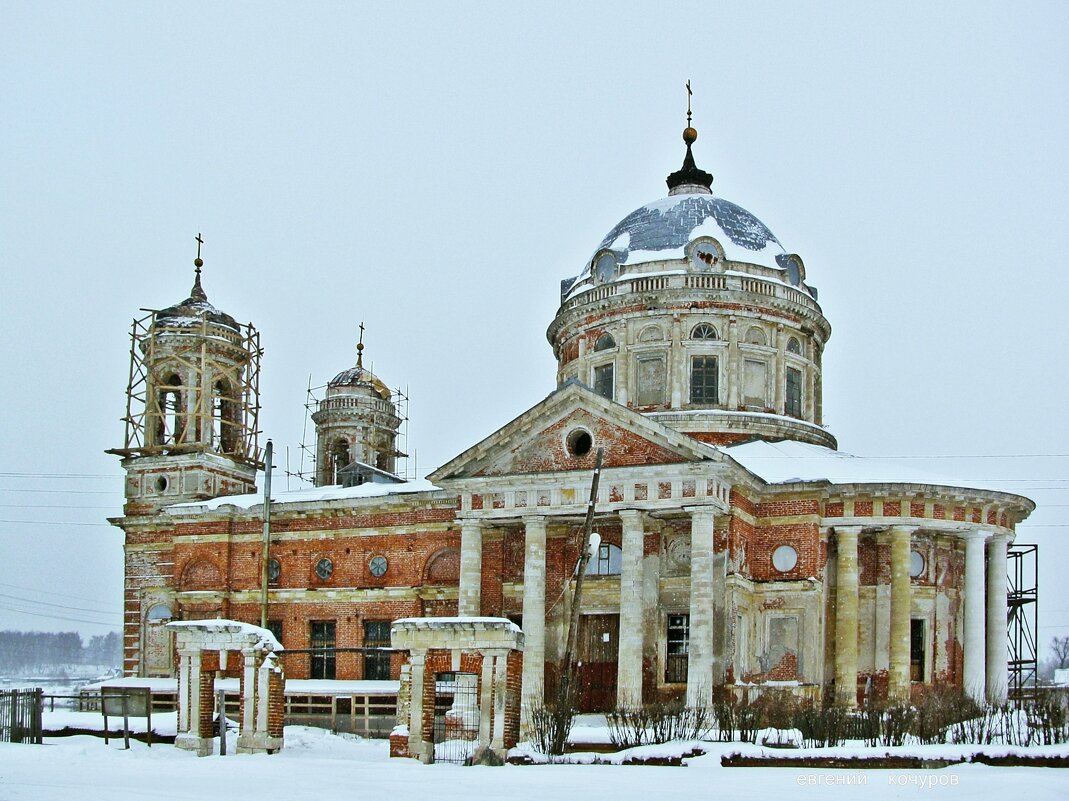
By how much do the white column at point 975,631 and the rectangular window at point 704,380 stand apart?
8876mm

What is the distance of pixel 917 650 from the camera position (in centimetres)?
3806

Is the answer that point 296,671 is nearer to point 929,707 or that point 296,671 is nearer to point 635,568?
point 635,568

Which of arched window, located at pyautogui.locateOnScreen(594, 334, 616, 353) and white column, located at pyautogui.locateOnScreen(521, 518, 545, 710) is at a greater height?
arched window, located at pyautogui.locateOnScreen(594, 334, 616, 353)

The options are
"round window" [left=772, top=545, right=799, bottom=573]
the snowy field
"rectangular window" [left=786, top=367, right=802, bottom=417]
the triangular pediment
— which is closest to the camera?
the snowy field

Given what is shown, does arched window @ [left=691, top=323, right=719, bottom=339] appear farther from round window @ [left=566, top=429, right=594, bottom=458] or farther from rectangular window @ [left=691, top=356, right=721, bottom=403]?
round window @ [left=566, top=429, right=594, bottom=458]

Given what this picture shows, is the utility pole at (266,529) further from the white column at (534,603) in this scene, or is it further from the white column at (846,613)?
the white column at (846,613)

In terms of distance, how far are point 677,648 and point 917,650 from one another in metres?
6.69

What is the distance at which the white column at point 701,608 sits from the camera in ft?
111

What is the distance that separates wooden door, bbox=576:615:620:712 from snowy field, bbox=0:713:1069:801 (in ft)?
36.4

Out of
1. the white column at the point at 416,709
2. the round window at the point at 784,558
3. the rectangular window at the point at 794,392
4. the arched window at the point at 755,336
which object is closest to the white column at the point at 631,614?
the round window at the point at 784,558

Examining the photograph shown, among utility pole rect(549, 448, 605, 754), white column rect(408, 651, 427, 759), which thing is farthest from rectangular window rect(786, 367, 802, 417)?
white column rect(408, 651, 427, 759)

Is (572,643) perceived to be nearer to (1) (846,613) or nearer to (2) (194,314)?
(1) (846,613)

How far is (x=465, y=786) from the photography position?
20922 millimetres

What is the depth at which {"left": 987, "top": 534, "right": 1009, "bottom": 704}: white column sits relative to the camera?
125ft
